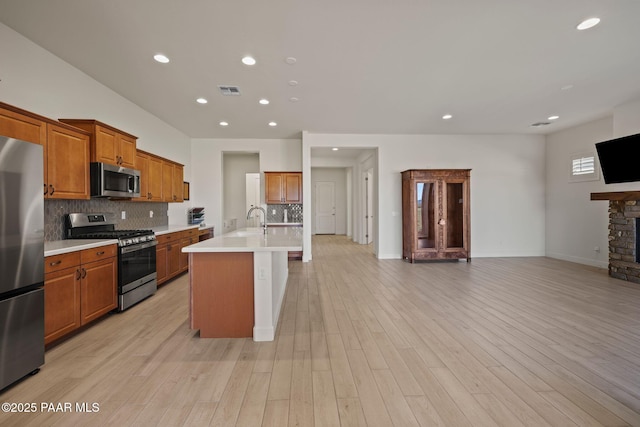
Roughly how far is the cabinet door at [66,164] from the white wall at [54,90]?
461 mm

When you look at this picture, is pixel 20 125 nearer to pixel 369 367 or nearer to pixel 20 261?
pixel 20 261

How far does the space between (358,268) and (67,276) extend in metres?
4.30

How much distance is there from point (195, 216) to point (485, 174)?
22.4ft

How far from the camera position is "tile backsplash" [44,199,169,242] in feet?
9.82

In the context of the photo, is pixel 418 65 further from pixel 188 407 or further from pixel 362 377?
pixel 188 407

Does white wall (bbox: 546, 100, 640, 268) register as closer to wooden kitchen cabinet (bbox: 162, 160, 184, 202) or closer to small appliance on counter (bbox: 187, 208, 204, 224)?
wooden kitchen cabinet (bbox: 162, 160, 184, 202)

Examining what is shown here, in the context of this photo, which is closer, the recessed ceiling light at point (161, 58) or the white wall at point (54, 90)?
the white wall at point (54, 90)

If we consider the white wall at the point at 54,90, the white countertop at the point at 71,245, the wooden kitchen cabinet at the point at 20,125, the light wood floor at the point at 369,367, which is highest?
the white wall at the point at 54,90

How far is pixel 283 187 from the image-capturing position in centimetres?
660

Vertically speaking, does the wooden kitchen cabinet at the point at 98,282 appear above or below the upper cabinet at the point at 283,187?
below

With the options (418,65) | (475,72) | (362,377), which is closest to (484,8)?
(418,65)

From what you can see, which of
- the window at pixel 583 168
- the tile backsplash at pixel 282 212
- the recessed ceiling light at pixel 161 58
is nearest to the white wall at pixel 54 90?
the recessed ceiling light at pixel 161 58

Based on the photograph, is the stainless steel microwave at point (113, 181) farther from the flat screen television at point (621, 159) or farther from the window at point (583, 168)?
the window at point (583, 168)

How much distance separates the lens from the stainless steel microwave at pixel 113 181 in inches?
124
